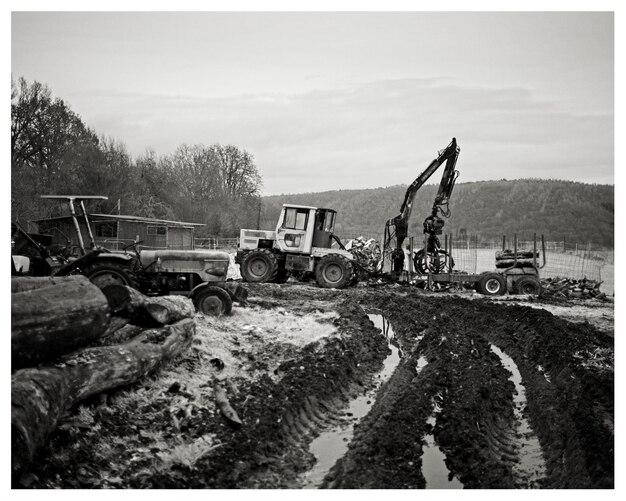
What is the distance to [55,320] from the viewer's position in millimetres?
6023

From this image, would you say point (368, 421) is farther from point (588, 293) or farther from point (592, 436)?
point (588, 293)

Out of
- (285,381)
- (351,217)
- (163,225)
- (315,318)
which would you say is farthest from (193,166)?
(285,381)

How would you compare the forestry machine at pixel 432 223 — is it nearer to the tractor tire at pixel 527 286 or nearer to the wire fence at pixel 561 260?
the wire fence at pixel 561 260

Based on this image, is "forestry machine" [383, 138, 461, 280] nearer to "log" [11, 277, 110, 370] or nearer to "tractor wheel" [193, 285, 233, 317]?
"tractor wheel" [193, 285, 233, 317]

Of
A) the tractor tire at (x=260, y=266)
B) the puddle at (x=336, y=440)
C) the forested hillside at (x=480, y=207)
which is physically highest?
the forested hillside at (x=480, y=207)

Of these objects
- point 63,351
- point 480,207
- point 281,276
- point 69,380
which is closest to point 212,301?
point 63,351

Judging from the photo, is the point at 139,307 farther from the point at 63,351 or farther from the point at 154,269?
the point at 154,269

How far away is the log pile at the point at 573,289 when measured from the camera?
774 inches

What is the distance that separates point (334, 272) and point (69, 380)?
1444 cm

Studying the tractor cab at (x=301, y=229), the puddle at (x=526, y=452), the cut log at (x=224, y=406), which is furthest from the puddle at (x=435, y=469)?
the tractor cab at (x=301, y=229)

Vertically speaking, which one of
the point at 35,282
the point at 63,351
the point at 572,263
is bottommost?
the point at 572,263

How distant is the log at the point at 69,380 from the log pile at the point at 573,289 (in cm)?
1445

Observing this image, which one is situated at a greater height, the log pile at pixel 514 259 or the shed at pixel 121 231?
the shed at pixel 121 231
